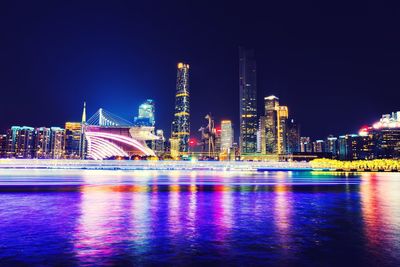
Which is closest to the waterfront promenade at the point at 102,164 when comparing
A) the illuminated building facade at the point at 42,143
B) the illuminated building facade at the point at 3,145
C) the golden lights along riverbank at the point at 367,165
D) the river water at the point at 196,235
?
the golden lights along riverbank at the point at 367,165

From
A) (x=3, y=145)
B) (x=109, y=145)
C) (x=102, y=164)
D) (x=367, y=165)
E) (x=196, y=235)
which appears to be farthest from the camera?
(x=3, y=145)

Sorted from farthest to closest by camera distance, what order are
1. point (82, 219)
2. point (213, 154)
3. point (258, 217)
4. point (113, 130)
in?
point (213, 154) < point (113, 130) < point (258, 217) < point (82, 219)

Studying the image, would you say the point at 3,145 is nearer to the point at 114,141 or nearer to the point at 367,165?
the point at 114,141

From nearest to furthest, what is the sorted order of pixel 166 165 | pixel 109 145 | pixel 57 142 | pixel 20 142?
1. pixel 166 165
2. pixel 109 145
3. pixel 20 142
4. pixel 57 142

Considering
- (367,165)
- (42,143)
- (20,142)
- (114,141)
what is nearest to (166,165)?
(114,141)

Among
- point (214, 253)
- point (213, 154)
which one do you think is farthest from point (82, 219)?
point (213, 154)

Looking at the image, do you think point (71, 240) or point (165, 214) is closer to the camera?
point (71, 240)

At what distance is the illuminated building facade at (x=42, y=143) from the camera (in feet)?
565

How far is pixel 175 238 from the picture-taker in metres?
10.6

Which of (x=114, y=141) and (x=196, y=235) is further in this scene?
(x=114, y=141)

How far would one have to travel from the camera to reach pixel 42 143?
175250mm

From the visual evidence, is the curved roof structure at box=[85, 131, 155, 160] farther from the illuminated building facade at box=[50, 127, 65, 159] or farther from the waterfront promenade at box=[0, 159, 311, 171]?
the illuminated building facade at box=[50, 127, 65, 159]

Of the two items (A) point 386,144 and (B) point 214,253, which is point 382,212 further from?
(A) point 386,144

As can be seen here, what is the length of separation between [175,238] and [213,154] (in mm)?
157319
